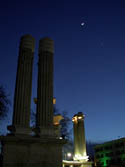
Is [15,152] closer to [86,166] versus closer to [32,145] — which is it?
[32,145]

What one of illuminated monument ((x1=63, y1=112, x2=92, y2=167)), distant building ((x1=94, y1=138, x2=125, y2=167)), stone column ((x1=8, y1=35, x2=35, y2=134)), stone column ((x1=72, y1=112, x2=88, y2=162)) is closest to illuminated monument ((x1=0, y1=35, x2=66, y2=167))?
stone column ((x1=8, y1=35, x2=35, y2=134))

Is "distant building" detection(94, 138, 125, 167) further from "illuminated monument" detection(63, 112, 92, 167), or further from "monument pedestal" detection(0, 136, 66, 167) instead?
"monument pedestal" detection(0, 136, 66, 167)

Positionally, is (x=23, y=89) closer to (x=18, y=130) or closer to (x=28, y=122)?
(x=28, y=122)

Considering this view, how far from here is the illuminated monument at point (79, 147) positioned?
86.6 feet

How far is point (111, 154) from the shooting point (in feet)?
208

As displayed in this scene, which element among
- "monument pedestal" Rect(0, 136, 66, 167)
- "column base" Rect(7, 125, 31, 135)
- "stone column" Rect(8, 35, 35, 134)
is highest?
"stone column" Rect(8, 35, 35, 134)

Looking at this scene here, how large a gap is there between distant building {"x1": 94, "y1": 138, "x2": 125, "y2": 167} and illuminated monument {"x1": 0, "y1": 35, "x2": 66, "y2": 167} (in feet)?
164

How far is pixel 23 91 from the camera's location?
13.2m

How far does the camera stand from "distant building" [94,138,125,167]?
58219 mm

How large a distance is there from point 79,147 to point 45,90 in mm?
18149

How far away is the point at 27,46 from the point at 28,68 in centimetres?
180

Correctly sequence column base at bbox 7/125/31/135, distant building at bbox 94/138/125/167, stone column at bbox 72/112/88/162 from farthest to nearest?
distant building at bbox 94/138/125/167 → stone column at bbox 72/112/88/162 → column base at bbox 7/125/31/135

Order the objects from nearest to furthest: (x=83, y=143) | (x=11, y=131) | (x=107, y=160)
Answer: (x=11, y=131) < (x=83, y=143) < (x=107, y=160)

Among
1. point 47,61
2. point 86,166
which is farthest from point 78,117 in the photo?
point 47,61
